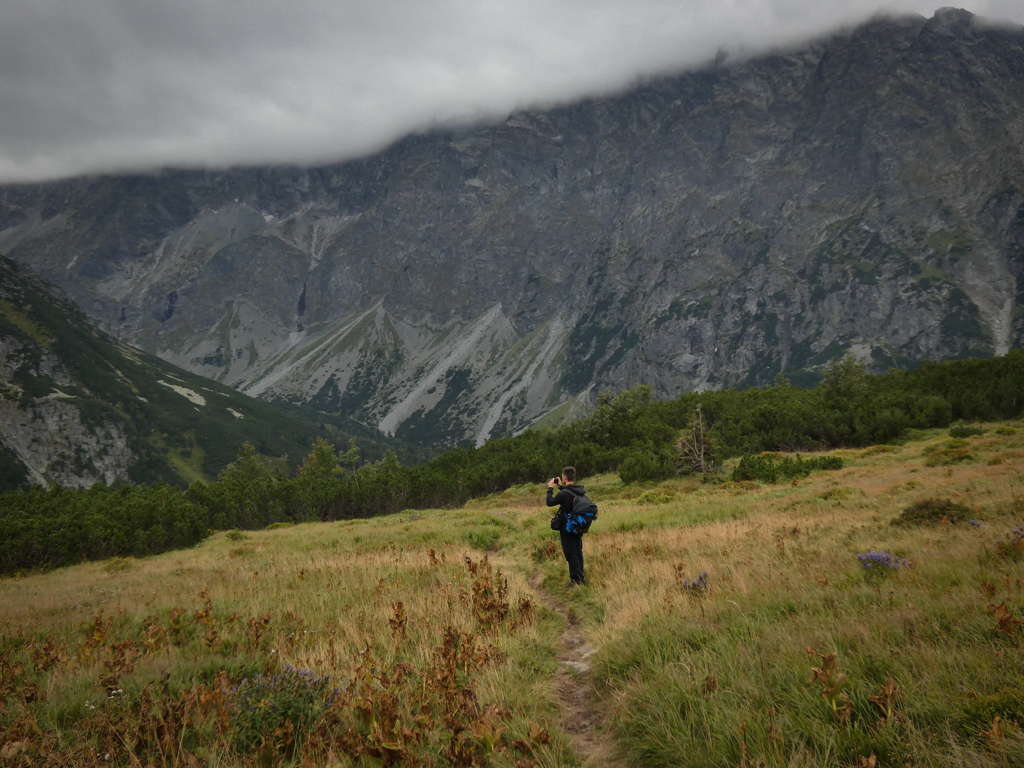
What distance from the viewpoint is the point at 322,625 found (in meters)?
7.14

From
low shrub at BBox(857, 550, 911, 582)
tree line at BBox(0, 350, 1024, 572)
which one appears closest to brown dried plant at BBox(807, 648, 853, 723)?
low shrub at BBox(857, 550, 911, 582)

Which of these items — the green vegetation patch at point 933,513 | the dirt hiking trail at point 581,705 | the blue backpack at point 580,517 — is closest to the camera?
the dirt hiking trail at point 581,705

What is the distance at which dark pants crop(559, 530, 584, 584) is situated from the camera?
31.8 ft

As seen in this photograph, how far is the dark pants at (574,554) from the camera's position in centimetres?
969

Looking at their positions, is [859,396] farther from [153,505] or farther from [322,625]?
[153,505]

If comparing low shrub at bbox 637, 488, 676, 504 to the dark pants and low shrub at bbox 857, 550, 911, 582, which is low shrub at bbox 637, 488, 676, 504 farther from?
low shrub at bbox 857, 550, 911, 582

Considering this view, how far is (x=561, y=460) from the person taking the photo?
153 feet

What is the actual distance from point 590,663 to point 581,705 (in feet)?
2.93

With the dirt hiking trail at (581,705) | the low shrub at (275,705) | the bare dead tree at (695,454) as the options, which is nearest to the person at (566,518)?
the dirt hiking trail at (581,705)

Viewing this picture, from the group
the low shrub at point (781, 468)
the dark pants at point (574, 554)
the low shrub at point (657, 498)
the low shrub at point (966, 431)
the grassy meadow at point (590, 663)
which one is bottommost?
the low shrub at point (966, 431)

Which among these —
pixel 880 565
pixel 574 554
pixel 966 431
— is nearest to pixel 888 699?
pixel 880 565

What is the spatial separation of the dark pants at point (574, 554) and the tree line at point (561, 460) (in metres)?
25.3

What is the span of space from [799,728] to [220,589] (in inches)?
460

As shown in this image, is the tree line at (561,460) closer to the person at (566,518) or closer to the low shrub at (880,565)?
the person at (566,518)
